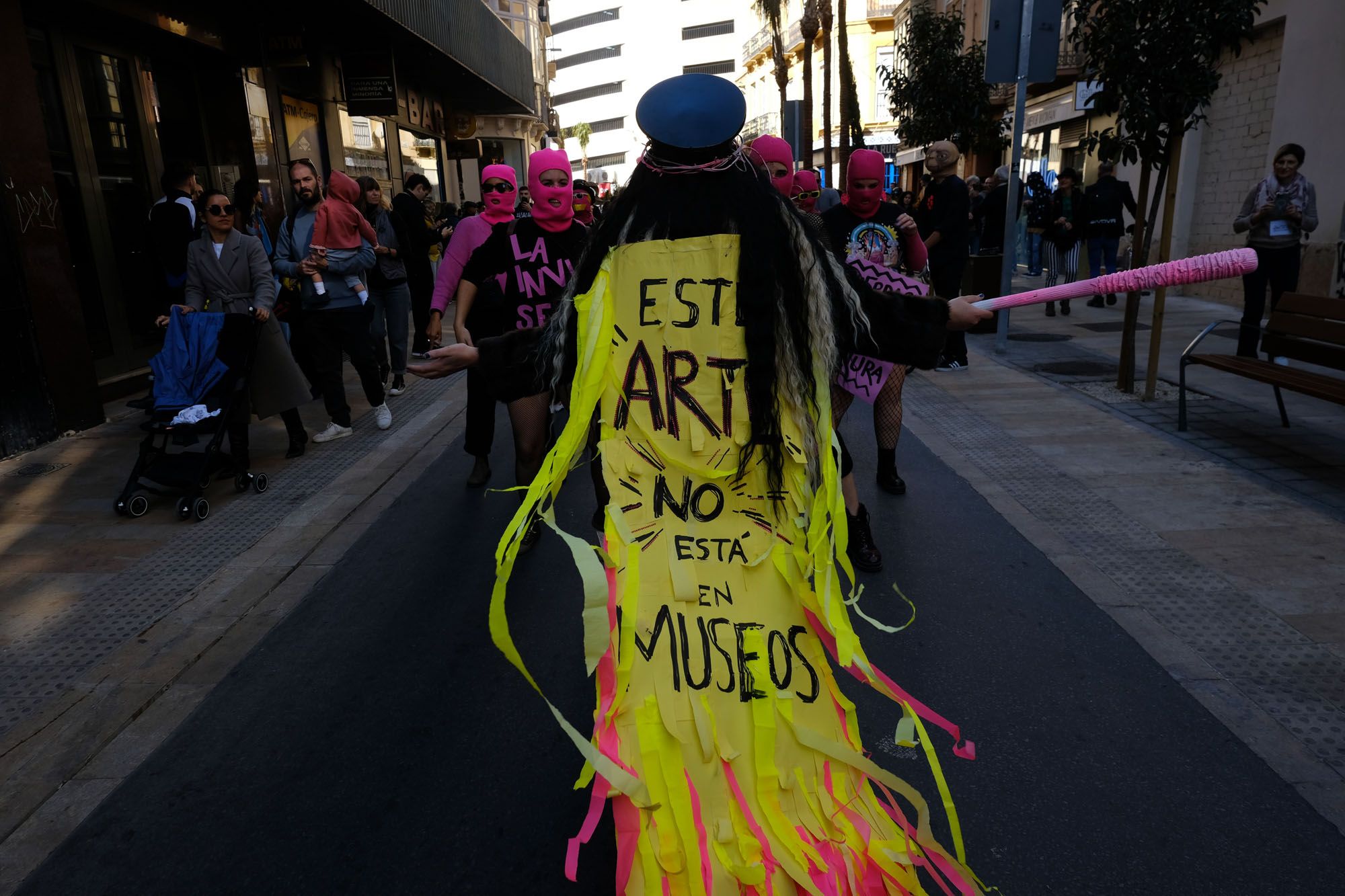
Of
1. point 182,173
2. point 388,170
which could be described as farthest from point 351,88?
point 182,173

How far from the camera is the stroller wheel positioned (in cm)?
555

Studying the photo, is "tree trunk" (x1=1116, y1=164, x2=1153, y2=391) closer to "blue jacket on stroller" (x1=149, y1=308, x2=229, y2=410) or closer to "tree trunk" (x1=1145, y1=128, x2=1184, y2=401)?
"tree trunk" (x1=1145, y1=128, x2=1184, y2=401)

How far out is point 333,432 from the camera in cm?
748

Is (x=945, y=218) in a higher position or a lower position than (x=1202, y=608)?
higher

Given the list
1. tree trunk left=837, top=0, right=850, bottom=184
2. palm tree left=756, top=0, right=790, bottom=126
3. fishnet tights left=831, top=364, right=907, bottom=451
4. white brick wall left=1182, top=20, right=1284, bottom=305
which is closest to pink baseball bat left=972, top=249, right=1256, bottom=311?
fishnet tights left=831, top=364, right=907, bottom=451

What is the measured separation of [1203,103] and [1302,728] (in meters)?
6.29

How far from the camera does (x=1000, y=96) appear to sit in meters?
28.3

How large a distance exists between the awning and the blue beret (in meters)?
9.91

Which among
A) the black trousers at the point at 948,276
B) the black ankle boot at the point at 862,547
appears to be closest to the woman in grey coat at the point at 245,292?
the black ankle boot at the point at 862,547

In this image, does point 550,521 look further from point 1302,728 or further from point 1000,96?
point 1000,96

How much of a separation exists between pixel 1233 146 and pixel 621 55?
318 ft

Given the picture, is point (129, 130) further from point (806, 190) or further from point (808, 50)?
point (808, 50)

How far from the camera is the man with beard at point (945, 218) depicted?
7906 millimetres

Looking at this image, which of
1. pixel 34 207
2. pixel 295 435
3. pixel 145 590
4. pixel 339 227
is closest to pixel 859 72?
pixel 339 227
